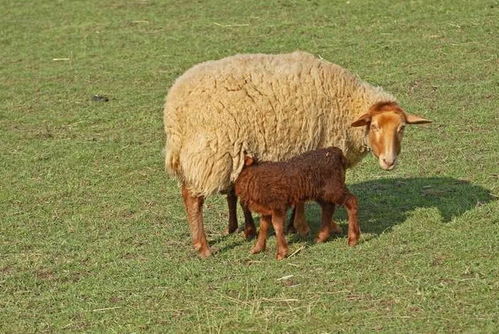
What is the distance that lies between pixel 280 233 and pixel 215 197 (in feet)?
7.39

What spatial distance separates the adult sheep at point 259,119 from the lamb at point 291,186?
0.21 meters

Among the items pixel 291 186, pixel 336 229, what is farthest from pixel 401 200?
pixel 291 186

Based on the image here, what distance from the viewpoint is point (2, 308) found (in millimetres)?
7902

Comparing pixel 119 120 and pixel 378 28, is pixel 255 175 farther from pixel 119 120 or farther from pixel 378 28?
pixel 378 28

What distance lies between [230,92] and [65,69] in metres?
8.05

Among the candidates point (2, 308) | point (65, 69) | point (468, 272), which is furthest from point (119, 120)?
point (468, 272)

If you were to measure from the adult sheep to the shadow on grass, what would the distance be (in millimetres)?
627

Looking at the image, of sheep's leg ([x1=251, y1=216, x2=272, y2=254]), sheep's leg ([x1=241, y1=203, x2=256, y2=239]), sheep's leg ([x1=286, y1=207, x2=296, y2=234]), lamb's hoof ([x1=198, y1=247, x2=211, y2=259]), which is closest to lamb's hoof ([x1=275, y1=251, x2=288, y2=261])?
sheep's leg ([x1=251, y1=216, x2=272, y2=254])

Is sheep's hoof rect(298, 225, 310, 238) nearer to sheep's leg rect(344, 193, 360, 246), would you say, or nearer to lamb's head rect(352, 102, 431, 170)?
sheep's leg rect(344, 193, 360, 246)

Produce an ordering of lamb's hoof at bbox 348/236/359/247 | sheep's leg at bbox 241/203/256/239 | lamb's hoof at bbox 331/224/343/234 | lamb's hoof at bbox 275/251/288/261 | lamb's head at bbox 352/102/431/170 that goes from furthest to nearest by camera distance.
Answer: sheep's leg at bbox 241/203/256/239
lamb's hoof at bbox 331/224/343/234
lamb's head at bbox 352/102/431/170
lamb's hoof at bbox 348/236/359/247
lamb's hoof at bbox 275/251/288/261

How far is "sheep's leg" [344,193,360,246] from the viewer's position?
28.3ft

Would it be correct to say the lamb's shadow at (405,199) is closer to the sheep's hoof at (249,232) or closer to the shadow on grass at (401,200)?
the shadow on grass at (401,200)

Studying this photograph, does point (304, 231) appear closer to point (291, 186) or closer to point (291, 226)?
point (291, 226)

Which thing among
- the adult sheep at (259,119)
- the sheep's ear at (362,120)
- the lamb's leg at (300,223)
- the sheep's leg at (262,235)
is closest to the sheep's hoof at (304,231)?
the lamb's leg at (300,223)
